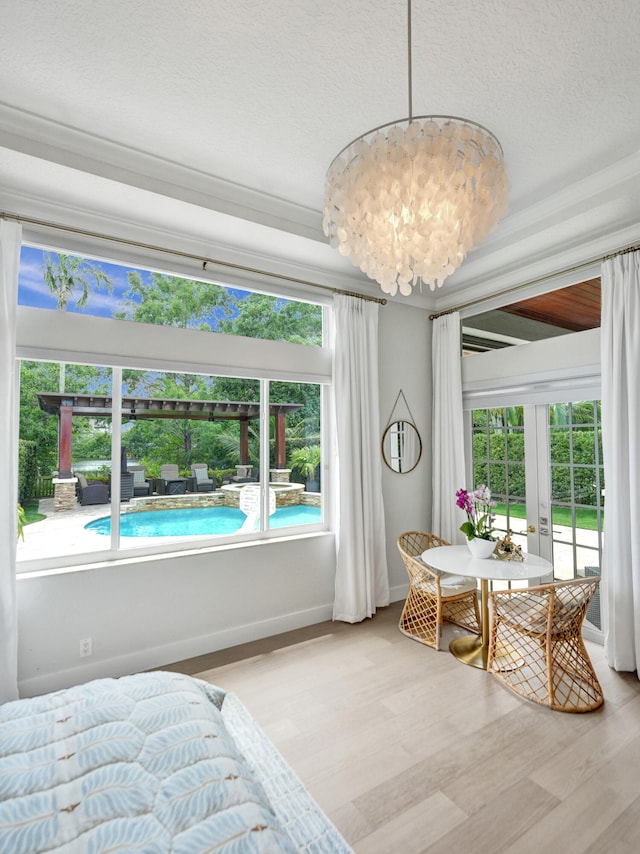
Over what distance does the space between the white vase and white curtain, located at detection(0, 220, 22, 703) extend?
9.48 feet

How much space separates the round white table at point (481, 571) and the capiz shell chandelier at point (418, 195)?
1938 mm

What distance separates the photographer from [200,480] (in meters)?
3.33

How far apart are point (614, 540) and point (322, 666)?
2.11m

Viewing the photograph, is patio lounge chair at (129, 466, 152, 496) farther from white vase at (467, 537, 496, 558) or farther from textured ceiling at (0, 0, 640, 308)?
white vase at (467, 537, 496, 558)

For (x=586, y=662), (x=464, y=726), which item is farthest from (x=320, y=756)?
(x=586, y=662)

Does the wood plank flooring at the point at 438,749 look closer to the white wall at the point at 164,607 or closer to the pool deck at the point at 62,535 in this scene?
the white wall at the point at 164,607

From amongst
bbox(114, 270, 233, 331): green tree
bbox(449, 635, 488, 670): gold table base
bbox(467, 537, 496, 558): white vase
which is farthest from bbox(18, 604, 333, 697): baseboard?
bbox(114, 270, 233, 331): green tree

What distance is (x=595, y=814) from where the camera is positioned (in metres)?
1.77

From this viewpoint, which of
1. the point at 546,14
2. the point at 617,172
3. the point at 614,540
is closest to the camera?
the point at 546,14

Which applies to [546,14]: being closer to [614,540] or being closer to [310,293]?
[310,293]

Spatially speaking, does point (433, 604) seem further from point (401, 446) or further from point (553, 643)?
point (401, 446)

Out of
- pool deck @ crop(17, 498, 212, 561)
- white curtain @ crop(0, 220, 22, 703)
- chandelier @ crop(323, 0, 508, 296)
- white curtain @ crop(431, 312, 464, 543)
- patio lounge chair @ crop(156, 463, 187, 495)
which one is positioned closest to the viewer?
chandelier @ crop(323, 0, 508, 296)

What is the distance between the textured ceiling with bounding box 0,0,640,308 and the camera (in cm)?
178

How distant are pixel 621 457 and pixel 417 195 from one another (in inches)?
93.6
